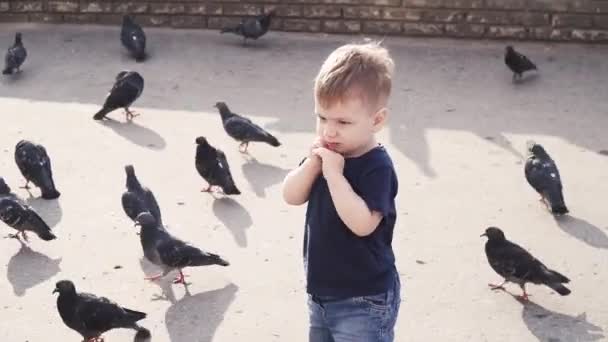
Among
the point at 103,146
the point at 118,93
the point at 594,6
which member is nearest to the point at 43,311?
the point at 103,146

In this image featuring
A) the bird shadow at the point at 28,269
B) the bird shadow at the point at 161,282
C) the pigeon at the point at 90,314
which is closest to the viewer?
the pigeon at the point at 90,314

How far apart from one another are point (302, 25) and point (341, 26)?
50 centimetres

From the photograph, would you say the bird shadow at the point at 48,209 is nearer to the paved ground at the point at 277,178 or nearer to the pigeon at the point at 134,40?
the paved ground at the point at 277,178

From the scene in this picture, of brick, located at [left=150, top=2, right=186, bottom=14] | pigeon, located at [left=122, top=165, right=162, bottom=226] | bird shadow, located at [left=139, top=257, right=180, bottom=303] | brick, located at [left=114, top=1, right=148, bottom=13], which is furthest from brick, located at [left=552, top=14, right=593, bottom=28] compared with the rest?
bird shadow, located at [left=139, top=257, right=180, bottom=303]

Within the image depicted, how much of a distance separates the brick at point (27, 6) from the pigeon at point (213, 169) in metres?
5.89

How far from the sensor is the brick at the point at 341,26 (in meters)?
12.2

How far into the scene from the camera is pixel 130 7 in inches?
500

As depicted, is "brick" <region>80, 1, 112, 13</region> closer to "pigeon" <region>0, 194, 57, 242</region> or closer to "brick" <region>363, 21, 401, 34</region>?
"brick" <region>363, 21, 401, 34</region>

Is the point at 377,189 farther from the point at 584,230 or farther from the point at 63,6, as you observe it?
the point at 63,6

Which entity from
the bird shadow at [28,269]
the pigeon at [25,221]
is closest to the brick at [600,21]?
the pigeon at [25,221]

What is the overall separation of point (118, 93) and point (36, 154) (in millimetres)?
1835

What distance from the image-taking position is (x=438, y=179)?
26.5 ft

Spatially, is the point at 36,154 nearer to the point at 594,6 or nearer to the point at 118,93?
the point at 118,93

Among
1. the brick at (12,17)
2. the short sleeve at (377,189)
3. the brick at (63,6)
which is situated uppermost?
the short sleeve at (377,189)
